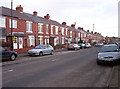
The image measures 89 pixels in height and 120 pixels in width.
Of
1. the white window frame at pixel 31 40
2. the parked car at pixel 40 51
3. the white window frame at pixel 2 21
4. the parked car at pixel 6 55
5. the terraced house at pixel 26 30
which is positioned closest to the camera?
the parked car at pixel 6 55

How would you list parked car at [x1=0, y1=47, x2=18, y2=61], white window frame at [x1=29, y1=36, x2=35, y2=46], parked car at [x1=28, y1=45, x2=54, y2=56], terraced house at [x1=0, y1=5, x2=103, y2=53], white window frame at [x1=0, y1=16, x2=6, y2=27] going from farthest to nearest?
white window frame at [x1=29, y1=36, x2=35, y2=46], terraced house at [x1=0, y1=5, x2=103, y2=53], white window frame at [x1=0, y1=16, x2=6, y2=27], parked car at [x1=28, y1=45, x2=54, y2=56], parked car at [x1=0, y1=47, x2=18, y2=61]

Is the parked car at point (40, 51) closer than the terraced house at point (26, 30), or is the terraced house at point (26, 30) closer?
the parked car at point (40, 51)

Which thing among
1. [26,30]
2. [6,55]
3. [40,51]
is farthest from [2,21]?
[6,55]

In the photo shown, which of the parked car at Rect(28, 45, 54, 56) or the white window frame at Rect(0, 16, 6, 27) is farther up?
the white window frame at Rect(0, 16, 6, 27)

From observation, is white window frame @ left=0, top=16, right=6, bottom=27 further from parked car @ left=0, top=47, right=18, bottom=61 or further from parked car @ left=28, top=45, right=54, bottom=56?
parked car @ left=0, top=47, right=18, bottom=61

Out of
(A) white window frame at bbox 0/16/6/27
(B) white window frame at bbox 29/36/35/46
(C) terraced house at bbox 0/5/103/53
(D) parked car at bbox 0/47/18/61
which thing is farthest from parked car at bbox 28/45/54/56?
(B) white window frame at bbox 29/36/35/46

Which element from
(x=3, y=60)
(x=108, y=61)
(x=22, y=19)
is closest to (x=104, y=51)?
(x=108, y=61)

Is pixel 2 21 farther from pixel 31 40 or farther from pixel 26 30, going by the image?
pixel 31 40

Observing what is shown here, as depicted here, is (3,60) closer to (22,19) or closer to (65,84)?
(65,84)

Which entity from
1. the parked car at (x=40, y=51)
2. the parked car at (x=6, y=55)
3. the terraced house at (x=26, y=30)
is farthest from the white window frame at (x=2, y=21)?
the parked car at (x=6, y=55)

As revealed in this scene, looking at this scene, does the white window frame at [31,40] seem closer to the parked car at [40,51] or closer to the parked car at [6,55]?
the parked car at [40,51]

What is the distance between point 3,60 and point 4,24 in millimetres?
11857

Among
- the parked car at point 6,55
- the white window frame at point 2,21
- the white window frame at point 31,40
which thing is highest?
the white window frame at point 2,21

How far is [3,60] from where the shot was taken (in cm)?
1625
